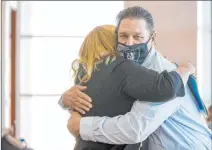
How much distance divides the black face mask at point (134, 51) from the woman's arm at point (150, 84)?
6 cm

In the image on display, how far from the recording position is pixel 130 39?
114 cm

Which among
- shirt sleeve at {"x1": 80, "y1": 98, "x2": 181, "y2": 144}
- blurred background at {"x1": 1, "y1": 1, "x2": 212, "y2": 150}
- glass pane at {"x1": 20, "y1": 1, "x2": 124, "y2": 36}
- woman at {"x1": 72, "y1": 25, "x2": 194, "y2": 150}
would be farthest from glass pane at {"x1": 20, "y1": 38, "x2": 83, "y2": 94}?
shirt sleeve at {"x1": 80, "y1": 98, "x2": 181, "y2": 144}

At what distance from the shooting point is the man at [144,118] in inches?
42.0

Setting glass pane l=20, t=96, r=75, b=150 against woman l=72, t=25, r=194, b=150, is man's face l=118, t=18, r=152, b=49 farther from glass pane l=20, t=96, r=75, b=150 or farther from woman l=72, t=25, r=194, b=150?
glass pane l=20, t=96, r=75, b=150

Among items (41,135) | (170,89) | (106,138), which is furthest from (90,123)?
(41,135)

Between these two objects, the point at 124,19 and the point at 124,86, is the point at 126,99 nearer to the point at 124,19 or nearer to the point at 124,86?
the point at 124,86

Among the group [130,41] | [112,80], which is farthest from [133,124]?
[130,41]

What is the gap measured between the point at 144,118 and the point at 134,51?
8.3 inches

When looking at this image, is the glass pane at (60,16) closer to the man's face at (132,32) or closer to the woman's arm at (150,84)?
the man's face at (132,32)

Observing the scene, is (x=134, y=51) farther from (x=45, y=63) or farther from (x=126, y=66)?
(x=45, y=63)

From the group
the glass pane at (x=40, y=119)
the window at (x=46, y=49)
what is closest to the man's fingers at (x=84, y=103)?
the glass pane at (x=40, y=119)

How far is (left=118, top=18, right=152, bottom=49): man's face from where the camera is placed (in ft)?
3.69

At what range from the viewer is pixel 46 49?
4.20 meters

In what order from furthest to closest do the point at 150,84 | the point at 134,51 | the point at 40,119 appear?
the point at 40,119
the point at 134,51
the point at 150,84
